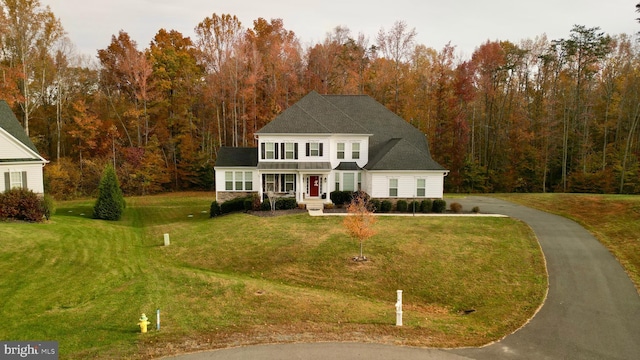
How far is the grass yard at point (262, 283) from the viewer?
1126 centimetres

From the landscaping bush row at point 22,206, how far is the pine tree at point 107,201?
521 centimetres

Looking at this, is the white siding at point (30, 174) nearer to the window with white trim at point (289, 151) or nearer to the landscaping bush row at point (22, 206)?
the landscaping bush row at point (22, 206)

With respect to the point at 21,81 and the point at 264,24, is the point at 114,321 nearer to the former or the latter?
the point at 21,81

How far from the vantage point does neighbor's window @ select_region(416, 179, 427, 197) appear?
2917 cm

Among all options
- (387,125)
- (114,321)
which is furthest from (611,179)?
(114,321)

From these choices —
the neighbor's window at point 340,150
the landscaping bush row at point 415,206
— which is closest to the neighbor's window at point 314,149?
the neighbor's window at point 340,150

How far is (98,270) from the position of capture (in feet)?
55.4

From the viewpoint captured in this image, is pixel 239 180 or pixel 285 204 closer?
pixel 285 204

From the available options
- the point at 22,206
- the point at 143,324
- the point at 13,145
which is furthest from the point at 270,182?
the point at 143,324

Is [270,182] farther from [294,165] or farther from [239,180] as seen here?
[239,180]

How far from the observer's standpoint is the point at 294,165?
30.3 metres

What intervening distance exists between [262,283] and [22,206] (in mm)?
17109

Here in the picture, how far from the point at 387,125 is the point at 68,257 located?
87.0 ft

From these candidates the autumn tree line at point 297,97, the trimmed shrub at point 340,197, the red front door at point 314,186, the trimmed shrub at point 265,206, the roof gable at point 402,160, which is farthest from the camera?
the autumn tree line at point 297,97
